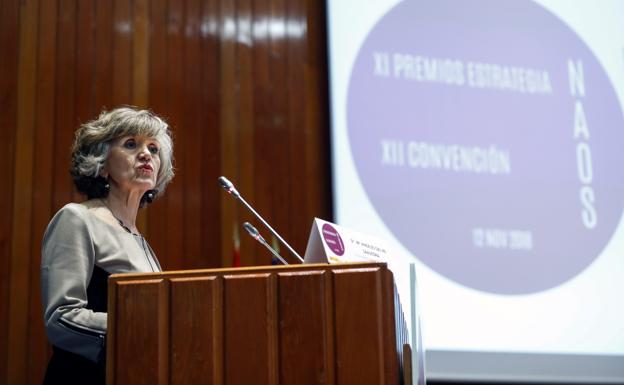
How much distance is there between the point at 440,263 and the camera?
4457 mm

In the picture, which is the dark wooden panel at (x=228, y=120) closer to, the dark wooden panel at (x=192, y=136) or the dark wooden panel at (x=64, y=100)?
the dark wooden panel at (x=192, y=136)

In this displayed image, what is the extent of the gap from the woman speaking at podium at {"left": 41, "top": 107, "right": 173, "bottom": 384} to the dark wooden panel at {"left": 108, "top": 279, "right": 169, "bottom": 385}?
168mm

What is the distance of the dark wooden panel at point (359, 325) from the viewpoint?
79.0 inches

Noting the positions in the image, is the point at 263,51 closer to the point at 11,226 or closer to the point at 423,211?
the point at 423,211

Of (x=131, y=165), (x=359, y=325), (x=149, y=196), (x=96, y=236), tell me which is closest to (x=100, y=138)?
(x=131, y=165)

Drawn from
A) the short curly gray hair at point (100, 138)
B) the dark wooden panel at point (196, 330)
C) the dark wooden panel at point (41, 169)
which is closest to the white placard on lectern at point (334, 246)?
the dark wooden panel at point (196, 330)

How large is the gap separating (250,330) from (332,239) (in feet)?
1.07

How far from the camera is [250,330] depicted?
2.08 meters

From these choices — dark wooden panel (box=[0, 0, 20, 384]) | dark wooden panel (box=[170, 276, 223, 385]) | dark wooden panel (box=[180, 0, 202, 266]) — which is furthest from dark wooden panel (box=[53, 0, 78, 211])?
dark wooden panel (box=[170, 276, 223, 385])

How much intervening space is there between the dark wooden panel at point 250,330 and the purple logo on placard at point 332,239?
0.22 meters

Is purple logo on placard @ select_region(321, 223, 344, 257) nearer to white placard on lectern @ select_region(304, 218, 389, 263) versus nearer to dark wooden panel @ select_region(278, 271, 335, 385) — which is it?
white placard on lectern @ select_region(304, 218, 389, 263)

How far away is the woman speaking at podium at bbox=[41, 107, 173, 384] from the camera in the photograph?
231cm

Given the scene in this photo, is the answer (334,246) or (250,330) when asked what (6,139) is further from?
(250,330)

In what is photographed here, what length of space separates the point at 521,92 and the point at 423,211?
31.1 inches
